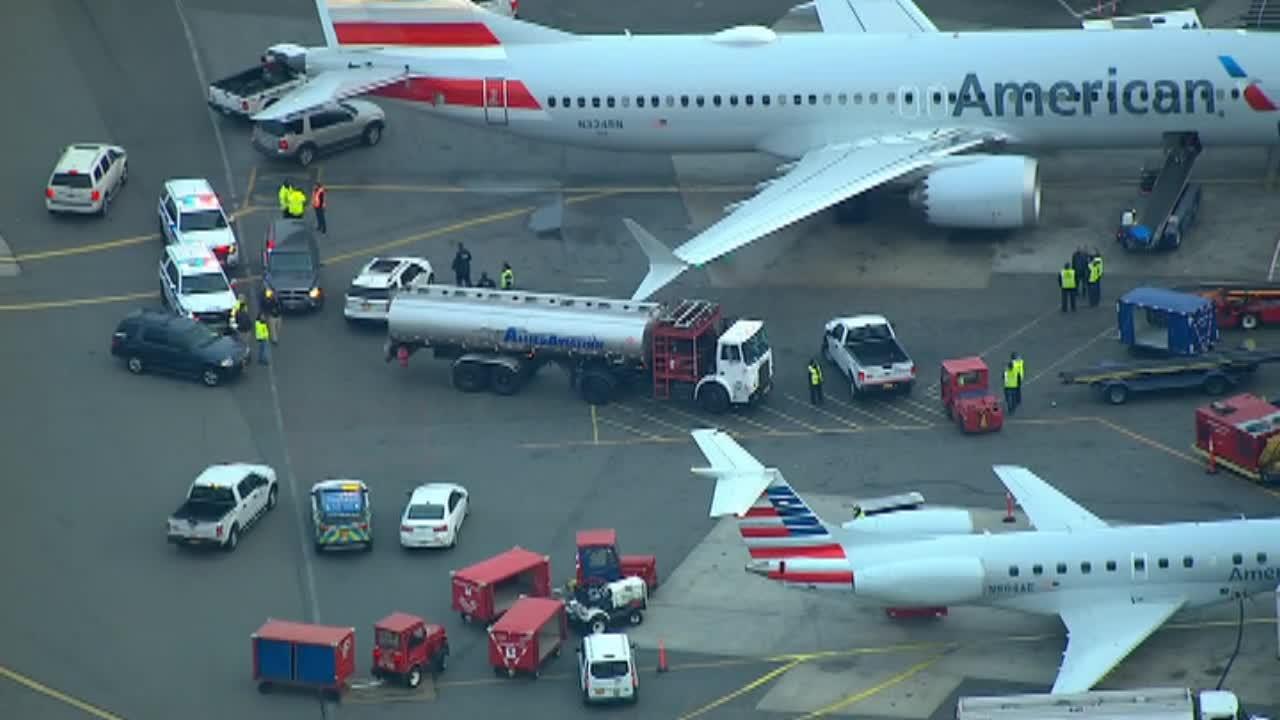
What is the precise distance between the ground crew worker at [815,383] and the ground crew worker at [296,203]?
924 inches

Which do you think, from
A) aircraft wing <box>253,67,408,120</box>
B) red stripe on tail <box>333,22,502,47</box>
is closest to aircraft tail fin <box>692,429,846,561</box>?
aircraft wing <box>253,67,408,120</box>

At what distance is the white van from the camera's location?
64.1 m

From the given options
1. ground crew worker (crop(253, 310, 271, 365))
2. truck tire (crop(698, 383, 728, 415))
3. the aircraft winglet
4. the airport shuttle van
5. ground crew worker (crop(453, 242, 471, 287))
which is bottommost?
the airport shuttle van

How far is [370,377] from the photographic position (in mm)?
83938

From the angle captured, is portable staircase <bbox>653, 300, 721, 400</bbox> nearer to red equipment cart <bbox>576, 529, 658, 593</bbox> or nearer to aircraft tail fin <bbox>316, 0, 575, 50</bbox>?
red equipment cart <bbox>576, 529, 658, 593</bbox>

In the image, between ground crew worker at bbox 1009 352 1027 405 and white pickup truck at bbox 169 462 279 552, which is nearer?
white pickup truck at bbox 169 462 279 552

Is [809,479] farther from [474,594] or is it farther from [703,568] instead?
[474,594]

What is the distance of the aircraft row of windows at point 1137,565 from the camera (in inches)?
2569

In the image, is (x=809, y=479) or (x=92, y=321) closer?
(x=809, y=479)

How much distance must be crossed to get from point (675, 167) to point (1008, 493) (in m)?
28.6

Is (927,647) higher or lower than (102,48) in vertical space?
lower

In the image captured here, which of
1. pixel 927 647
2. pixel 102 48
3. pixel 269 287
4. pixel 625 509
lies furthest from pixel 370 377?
pixel 102 48

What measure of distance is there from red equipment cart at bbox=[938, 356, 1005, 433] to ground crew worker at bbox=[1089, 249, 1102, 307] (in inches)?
334

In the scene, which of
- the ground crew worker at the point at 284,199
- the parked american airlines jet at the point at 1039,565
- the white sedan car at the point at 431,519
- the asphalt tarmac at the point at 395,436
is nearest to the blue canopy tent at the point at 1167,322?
the asphalt tarmac at the point at 395,436
